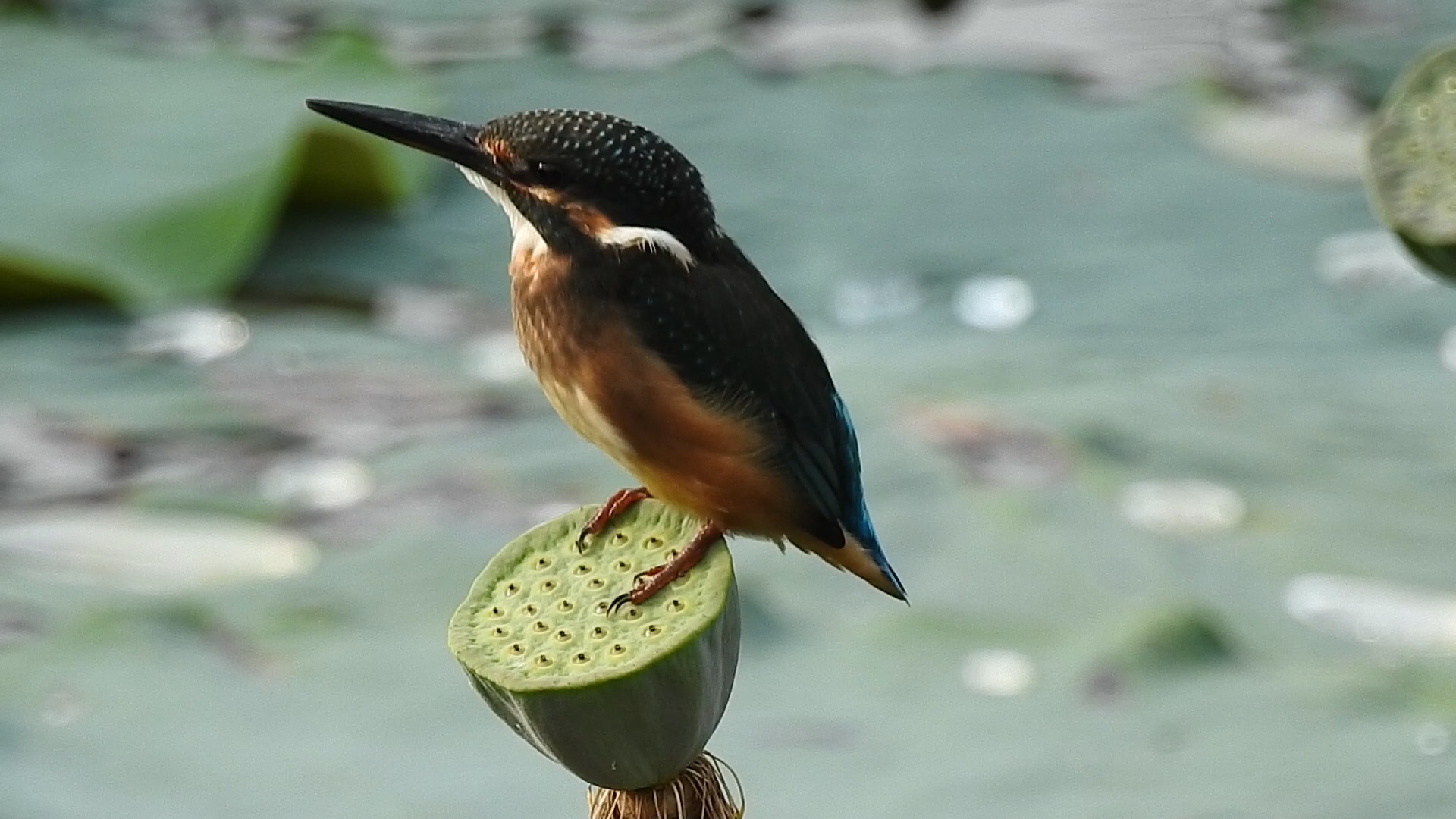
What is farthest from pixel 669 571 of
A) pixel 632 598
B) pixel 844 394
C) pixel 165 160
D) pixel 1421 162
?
pixel 165 160

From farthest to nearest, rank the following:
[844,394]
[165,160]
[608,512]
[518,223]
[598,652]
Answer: [165,160]
[844,394]
[518,223]
[608,512]
[598,652]

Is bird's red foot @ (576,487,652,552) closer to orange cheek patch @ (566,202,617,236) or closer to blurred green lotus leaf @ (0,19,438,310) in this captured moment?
orange cheek patch @ (566,202,617,236)

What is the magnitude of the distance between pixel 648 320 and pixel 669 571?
0.17m

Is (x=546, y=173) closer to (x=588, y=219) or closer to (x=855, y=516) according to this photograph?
(x=588, y=219)

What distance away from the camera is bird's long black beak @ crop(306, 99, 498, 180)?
3.89 ft

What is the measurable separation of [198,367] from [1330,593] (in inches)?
46.0

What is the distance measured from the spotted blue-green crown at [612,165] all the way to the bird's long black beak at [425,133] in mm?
23

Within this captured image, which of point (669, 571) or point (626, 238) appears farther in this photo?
point (626, 238)

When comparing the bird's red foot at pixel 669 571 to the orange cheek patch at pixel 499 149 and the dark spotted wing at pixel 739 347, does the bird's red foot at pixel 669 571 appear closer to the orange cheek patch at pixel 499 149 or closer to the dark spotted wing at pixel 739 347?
the dark spotted wing at pixel 739 347

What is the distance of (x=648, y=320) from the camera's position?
1165 mm

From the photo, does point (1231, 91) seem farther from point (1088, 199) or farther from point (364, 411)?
point (364, 411)

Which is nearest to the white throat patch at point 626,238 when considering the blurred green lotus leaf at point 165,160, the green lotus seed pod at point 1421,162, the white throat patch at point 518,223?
the white throat patch at point 518,223

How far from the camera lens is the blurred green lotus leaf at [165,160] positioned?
2197 millimetres

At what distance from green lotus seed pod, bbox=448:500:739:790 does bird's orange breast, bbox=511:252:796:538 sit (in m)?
0.08
